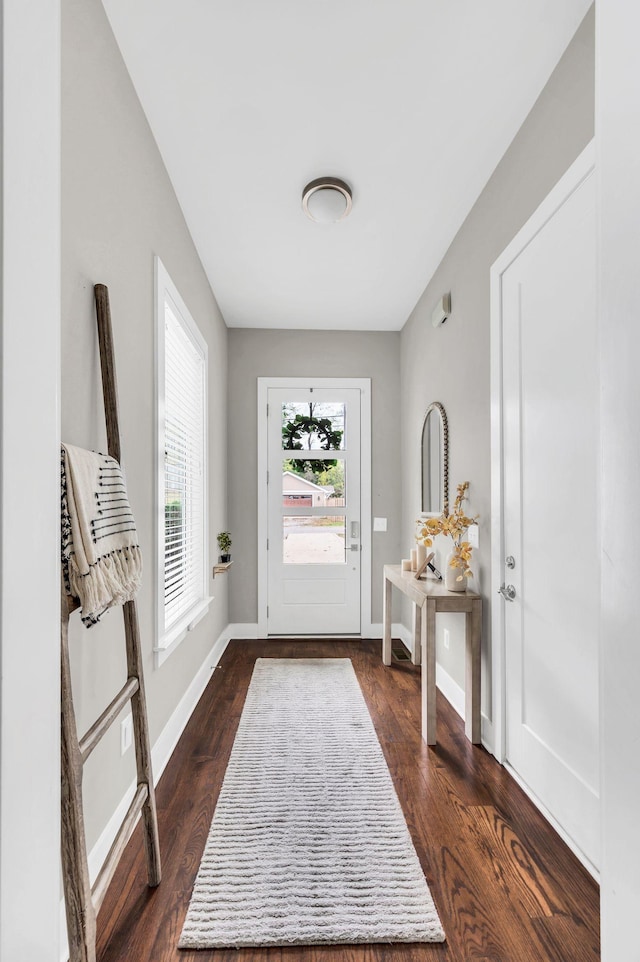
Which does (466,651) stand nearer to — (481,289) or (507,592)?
(507,592)

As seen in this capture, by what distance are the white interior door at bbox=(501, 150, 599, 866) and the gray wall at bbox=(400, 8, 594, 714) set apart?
181 mm

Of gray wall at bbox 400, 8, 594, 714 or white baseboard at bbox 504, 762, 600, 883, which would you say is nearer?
white baseboard at bbox 504, 762, 600, 883

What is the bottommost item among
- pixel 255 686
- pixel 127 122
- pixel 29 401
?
pixel 255 686

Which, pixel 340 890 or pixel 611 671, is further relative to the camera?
pixel 340 890

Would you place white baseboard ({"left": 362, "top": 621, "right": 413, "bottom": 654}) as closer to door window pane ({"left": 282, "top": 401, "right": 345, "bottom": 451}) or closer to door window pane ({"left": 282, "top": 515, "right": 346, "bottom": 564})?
door window pane ({"left": 282, "top": 515, "right": 346, "bottom": 564})

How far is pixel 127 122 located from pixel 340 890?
2565 millimetres

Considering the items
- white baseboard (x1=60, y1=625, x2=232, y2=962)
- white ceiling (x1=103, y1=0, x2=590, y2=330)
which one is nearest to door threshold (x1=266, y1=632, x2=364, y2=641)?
white baseboard (x1=60, y1=625, x2=232, y2=962)

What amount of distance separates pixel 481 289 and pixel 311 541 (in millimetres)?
2525

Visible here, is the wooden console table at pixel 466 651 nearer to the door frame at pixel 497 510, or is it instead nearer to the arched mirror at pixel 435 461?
the door frame at pixel 497 510

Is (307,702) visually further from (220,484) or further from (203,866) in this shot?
(220,484)

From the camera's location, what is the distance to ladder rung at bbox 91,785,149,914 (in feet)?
3.92

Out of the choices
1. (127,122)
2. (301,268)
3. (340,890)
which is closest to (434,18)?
(127,122)

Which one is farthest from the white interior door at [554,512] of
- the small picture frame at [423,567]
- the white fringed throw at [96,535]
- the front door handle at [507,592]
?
the white fringed throw at [96,535]

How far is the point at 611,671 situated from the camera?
554 mm
